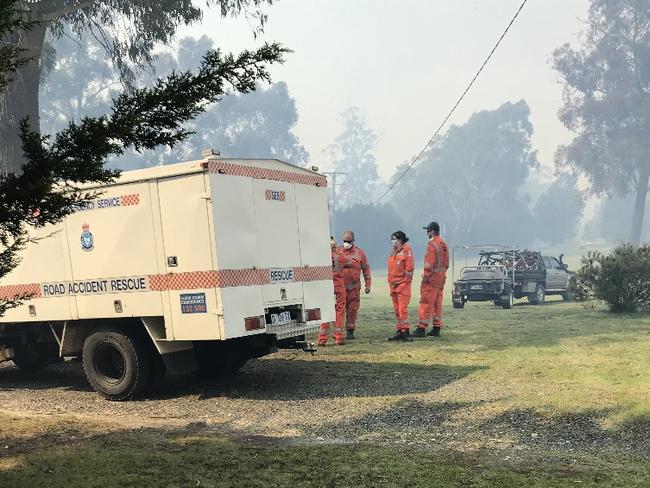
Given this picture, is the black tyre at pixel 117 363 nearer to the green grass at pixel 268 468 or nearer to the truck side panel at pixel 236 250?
the truck side panel at pixel 236 250

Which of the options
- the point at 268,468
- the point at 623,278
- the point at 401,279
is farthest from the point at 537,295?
the point at 268,468

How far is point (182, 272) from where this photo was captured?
827 centimetres

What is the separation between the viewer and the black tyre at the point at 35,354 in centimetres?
1025

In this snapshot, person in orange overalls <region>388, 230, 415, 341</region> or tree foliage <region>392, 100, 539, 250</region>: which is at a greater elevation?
tree foliage <region>392, 100, 539, 250</region>

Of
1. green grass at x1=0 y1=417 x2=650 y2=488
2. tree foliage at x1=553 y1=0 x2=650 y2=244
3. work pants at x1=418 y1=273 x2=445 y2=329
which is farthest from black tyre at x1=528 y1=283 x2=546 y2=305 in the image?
tree foliage at x1=553 y1=0 x2=650 y2=244

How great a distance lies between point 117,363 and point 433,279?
6.25 metres

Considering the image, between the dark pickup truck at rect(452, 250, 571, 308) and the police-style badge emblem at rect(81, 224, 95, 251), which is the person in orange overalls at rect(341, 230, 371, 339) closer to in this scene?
the police-style badge emblem at rect(81, 224, 95, 251)

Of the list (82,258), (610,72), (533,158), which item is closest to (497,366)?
(82,258)

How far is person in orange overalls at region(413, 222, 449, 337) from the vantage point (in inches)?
526

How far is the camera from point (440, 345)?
1253 cm

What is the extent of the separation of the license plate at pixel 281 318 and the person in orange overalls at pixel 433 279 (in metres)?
4.66

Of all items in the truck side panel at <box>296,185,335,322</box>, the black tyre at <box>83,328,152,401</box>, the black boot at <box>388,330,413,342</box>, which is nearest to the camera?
the black tyre at <box>83,328,152,401</box>

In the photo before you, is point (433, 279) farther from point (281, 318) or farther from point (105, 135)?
point (105, 135)

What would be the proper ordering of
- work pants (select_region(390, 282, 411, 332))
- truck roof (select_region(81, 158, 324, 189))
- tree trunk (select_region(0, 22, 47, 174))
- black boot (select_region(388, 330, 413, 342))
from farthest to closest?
tree trunk (select_region(0, 22, 47, 174))
black boot (select_region(388, 330, 413, 342))
work pants (select_region(390, 282, 411, 332))
truck roof (select_region(81, 158, 324, 189))
